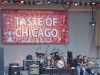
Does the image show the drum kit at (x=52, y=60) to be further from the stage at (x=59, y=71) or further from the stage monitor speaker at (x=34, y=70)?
the stage monitor speaker at (x=34, y=70)

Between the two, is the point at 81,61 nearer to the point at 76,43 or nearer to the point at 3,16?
the point at 76,43

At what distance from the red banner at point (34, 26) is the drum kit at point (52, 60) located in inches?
43.7

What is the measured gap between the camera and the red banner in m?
14.4

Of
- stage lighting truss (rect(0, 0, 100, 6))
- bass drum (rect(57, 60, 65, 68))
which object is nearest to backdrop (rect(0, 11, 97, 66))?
stage lighting truss (rect(0, 0, 100, 6))

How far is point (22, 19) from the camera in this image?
1447cm

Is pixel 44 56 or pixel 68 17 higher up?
pixel 68 17

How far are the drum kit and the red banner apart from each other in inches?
43.7

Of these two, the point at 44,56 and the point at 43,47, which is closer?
the point at 44,56

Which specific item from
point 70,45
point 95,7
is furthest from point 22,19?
point 95,7

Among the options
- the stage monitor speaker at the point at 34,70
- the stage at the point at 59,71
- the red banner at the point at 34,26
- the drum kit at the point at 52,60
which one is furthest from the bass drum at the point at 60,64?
the red banner at the point at 34,26

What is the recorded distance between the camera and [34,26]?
1455 centimetres

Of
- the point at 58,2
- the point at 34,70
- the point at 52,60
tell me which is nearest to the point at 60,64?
the point at 52,60

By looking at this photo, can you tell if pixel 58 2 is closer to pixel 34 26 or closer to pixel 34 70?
pixel 34 26

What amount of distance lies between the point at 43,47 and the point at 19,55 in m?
1.12
